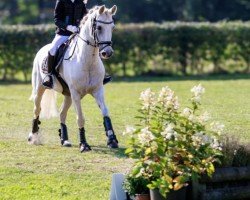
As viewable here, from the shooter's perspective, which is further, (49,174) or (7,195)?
(49,174)

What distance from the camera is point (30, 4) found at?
74125 mm

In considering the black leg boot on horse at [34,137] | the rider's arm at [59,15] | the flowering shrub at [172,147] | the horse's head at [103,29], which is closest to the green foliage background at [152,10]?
the black leg boot on horse at [34,137]

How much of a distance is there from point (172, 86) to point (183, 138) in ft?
57.5

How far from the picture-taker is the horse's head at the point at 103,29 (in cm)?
1267

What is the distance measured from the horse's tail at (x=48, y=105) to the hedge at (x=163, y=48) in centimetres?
1438

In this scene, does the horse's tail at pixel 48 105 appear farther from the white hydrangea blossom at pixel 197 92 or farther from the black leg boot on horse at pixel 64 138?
the white hydrangea blossom at pixel 197 92

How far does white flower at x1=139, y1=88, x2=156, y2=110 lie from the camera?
855 centimetres

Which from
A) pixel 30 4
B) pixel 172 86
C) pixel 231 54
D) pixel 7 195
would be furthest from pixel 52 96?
pixel 30 4

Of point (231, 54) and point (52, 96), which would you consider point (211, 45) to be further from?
point (52, 96)

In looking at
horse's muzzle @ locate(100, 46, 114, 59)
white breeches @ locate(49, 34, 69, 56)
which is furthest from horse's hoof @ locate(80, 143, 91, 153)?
white breeches @ locate(49, 34, 69, 56)

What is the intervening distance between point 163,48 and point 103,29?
17716mm

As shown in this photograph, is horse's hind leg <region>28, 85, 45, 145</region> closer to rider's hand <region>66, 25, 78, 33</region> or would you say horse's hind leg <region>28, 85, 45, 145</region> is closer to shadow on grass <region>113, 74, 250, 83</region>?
rider's hand <region>66, 25, 78, 33</region>

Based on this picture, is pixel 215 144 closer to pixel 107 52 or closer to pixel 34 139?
pixel 107 52

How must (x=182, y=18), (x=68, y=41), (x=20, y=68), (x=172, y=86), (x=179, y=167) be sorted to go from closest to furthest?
(x=179, y=167) → (x=68, y=41) → (x=172, y=86) → (x=20, y=68) → (x=182, y=18)
